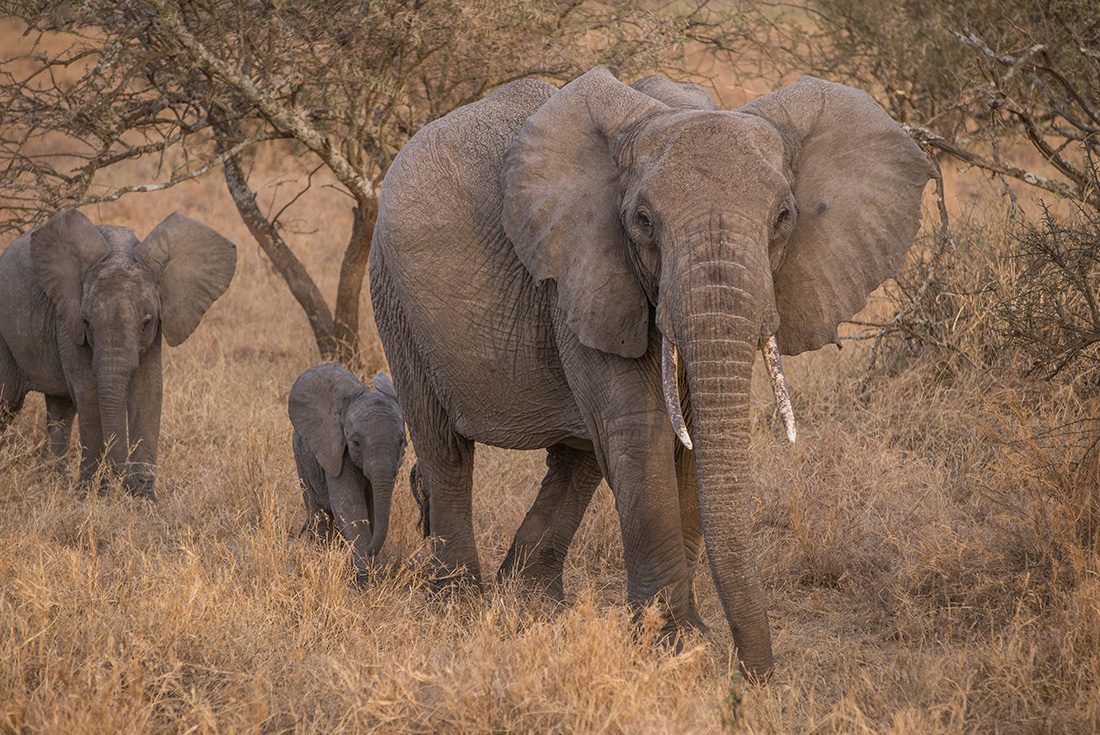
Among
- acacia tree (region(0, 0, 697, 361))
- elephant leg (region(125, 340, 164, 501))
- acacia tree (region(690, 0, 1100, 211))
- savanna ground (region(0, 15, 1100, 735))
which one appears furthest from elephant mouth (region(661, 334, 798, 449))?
acacia tree (region(0, 0, 697, 361))

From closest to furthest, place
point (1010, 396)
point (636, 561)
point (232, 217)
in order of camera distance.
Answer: point (636, 561)
point (1010, 396)
point (232, 217)

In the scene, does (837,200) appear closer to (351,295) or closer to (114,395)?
(114,395)

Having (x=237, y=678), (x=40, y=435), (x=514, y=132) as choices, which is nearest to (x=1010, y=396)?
(x=514, y=132)

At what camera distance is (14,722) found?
3127 millimetres

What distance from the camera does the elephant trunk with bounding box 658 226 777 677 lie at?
127 inches

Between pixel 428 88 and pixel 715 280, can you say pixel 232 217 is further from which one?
pixel 715 280

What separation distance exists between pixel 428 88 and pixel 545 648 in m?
6.11

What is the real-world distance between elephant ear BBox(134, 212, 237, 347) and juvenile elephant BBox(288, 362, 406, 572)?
5.05ft

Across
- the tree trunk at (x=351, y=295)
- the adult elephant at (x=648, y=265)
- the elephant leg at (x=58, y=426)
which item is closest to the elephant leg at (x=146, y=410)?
→ the elephant leg at (x=58, y=426)

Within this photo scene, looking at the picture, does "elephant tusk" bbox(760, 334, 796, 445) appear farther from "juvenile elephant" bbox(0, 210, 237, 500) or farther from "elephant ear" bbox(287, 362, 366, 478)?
"juvenile elephant" bbox(0, 210, 237, 500)

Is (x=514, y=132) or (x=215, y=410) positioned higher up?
(x=514, y=132)

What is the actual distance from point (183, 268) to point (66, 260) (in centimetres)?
67

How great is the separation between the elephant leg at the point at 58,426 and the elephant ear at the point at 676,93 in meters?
4.87

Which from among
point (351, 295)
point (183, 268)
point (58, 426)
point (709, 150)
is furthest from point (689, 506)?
point (351, 295)
